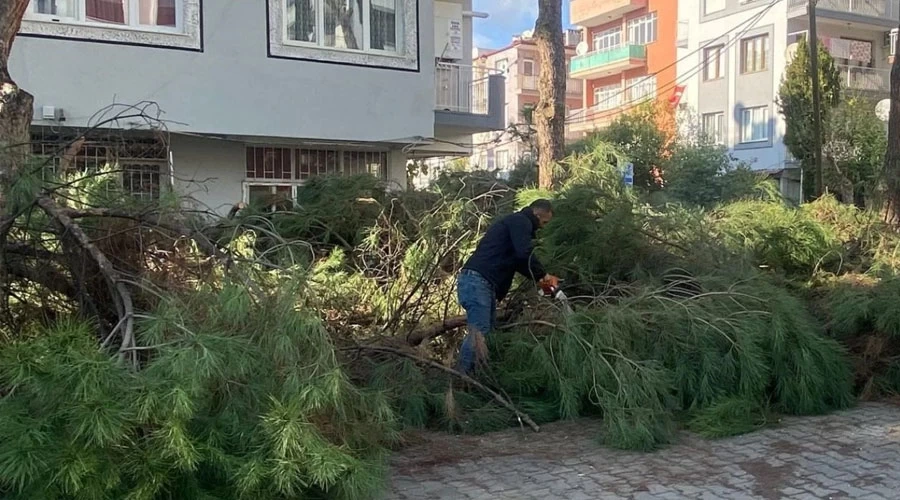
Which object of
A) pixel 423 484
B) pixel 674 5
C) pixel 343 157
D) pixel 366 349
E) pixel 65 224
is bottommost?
pixel 423 484

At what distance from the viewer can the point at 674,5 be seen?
38.9 m

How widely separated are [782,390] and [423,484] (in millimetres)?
2995

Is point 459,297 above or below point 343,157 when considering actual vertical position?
below

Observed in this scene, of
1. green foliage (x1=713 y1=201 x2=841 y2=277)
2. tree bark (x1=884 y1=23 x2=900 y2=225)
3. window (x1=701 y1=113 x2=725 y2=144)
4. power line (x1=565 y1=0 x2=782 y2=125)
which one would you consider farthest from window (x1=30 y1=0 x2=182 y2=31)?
window (x1=701 y1=113 x2=725 y2=144)

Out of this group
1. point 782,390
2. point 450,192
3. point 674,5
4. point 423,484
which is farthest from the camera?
point 674,5

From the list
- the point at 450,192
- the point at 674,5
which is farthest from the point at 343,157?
the point at 674,5

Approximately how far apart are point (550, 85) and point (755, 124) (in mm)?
23925

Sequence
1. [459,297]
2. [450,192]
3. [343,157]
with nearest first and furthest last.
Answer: [459,297]
[450,192]
[343,157]

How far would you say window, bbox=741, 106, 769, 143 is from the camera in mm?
31484

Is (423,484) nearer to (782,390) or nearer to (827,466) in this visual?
(827,466)

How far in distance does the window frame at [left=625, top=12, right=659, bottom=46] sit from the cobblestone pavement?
36.5 meters

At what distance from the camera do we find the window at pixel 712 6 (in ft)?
110

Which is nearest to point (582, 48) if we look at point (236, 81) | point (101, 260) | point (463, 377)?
point (236, 81)

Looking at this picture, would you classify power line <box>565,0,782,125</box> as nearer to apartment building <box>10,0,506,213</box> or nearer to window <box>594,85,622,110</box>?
window <box>594,85,622,110</box>
